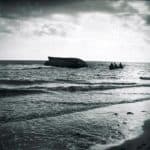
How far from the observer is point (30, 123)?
9594 mm

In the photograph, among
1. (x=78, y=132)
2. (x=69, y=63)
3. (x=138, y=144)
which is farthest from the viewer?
(x=69, y=63)

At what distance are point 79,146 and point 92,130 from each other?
1949 millimetres

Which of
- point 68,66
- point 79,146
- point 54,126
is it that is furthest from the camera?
point 68,66

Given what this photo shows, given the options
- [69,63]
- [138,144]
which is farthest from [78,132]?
[69,63]

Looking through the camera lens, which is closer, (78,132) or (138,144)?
(138,144)

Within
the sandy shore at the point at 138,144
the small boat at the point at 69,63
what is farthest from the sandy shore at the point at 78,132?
the small boat at the point at 69,63

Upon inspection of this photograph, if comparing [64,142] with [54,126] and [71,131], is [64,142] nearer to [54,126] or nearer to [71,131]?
[71,131]

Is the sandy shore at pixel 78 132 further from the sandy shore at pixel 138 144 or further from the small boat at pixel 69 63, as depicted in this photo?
the small boat at pixel 69 63

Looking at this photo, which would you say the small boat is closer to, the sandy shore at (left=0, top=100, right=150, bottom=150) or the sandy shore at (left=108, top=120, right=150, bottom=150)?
the sandy shore at (left=0, top=100, right=150, bottom=150)

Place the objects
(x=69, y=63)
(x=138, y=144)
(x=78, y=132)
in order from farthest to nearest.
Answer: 1. (x=69, y=63)
2. (x=78, y=132)
3. (x=138, y=144)

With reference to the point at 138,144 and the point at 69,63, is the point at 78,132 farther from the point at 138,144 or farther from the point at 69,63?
the point at 69,63

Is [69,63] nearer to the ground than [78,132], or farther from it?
farther from it

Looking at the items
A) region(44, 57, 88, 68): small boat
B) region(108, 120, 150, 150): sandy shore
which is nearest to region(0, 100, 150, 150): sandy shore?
region(108, 120, 150, 150): sandy shore

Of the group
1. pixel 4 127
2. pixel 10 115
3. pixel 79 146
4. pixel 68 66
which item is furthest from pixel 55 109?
pixel 68 66
